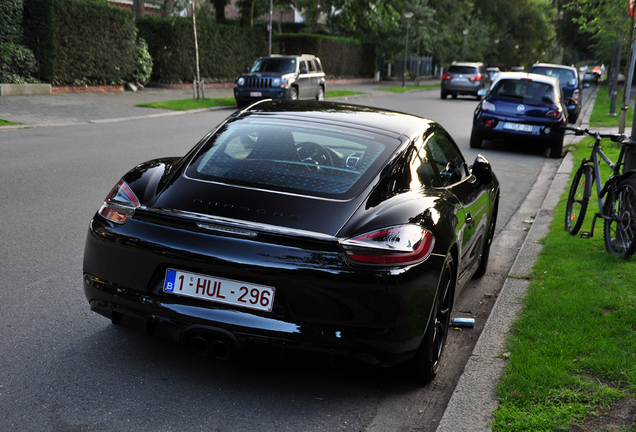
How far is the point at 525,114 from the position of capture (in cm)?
1503

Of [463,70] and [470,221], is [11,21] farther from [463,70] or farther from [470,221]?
[470,221]

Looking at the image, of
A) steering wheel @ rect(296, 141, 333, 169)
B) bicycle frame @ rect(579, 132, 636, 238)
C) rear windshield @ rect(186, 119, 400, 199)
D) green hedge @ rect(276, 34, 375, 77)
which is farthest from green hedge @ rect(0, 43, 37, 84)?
green hedge @ rect(276, 34, 375, 77)

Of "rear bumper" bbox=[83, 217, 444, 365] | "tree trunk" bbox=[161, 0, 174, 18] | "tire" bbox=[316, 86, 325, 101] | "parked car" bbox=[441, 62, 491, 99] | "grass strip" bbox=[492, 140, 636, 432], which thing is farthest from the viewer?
"parked car" bbox=[441, 62, 491, 99]

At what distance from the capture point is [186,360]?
389 centimetres

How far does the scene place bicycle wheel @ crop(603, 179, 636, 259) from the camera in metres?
5.84

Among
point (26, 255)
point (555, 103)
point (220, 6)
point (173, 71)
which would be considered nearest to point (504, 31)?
point (220, 6)

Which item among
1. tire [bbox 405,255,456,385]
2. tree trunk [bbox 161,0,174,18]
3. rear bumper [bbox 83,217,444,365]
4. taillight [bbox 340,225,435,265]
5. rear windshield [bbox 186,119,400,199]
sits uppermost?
tree trunk [bbox 161,0,174,18]

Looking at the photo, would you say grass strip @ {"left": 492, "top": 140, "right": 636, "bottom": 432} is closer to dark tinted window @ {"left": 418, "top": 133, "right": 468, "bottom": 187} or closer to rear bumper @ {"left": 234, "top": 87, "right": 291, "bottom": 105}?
dark tinted window @ {"left": 418, "top": 133, "right": 468, "bottom": 187}

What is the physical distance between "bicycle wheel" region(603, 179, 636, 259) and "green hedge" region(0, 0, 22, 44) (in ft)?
71.7

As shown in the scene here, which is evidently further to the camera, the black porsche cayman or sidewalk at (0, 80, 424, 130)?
sidewalk at (0, 80, 424, 130)

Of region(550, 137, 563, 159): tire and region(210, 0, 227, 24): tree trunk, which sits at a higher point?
region(210, 0, 227, 24): tree trunk

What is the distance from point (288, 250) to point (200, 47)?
31.6 metres

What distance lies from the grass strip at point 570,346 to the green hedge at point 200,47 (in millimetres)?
27698

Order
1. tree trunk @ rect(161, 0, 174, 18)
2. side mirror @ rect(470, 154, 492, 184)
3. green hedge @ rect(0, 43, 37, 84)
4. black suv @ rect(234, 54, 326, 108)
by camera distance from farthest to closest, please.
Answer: tree trunk @ rect(161, 0, 174, 18), black suv @ rect(234, 54, 326, 108), green hedge @ rect(0, 43, 37, 84), side mirror @ rect(470, 154, 492, 184)
